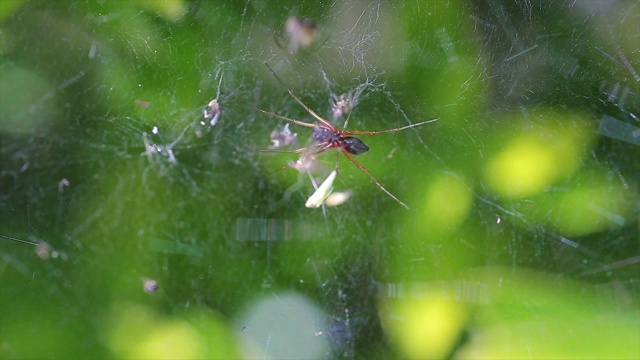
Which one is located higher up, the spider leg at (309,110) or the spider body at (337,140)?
the spider leg at (309,110)

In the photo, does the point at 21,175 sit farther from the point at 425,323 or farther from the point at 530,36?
the point at 530,36

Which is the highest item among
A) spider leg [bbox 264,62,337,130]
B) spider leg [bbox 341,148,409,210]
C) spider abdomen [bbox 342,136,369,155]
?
spider leg [bbox 264,62,337,130]

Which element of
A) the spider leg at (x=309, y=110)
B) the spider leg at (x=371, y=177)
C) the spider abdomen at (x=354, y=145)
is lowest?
the spider leg at (x=371, y=177)

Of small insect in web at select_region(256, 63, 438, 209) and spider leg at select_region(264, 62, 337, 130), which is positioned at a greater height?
spider leg at select_region(264, 62, 337, 130)

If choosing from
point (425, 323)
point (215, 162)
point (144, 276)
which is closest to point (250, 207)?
point (215, 162)

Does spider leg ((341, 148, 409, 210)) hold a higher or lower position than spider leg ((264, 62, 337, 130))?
lower

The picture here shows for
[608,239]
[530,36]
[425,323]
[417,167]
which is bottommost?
[425,323]
